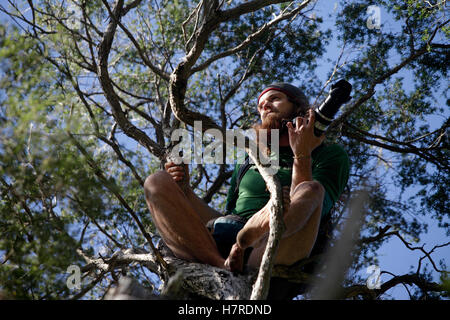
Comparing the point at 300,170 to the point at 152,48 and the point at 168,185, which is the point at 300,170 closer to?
the point at 168,185

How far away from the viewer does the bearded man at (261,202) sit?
2652mm

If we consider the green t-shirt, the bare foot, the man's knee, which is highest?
the green t-shirt

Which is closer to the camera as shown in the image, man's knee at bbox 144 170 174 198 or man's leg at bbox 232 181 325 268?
man's leg at bbox 232 181 325 268

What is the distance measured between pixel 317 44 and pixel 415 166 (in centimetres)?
168

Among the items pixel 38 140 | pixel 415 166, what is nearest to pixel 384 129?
pixel 415 166

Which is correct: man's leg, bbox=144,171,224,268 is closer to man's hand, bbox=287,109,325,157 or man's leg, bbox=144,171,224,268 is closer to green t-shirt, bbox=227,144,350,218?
green t-shirt, bbox=227,144,350,218

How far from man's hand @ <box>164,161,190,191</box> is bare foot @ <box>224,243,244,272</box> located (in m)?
0.73

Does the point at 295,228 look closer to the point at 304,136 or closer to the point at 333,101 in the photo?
the point at 304,136

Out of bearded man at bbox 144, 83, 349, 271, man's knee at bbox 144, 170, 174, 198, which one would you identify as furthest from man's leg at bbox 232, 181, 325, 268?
man's knee at bbox 144, 170, 174, 198

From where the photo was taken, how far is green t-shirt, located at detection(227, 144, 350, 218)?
10.5 feet

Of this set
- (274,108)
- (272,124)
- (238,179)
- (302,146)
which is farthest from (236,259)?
(274,108)

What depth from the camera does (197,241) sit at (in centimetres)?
297

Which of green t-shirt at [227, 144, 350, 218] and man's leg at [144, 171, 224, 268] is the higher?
green t-shirt at [227, 144, 350, 218]

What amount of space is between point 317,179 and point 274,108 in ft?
2.19
